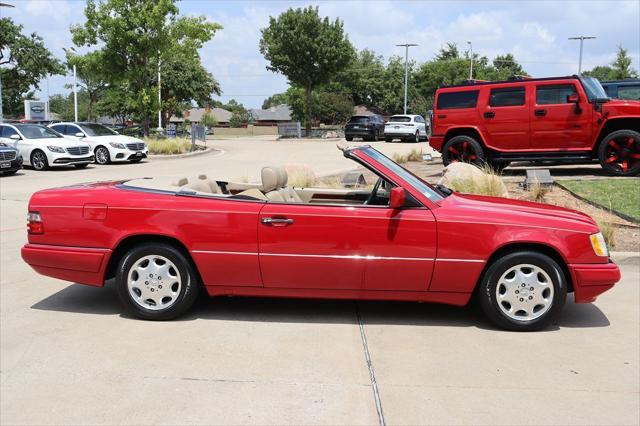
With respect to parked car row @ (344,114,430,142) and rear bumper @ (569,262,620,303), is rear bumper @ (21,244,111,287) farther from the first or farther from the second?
parked car row @ (344,114,430,142)

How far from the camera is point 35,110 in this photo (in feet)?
137

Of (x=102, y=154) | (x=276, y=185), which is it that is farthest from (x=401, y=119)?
(x=276, y=185)

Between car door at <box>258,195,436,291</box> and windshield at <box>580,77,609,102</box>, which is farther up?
windshield at <box>580,77,609,102</box>

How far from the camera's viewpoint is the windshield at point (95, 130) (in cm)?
2264

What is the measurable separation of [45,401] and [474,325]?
3.26 m

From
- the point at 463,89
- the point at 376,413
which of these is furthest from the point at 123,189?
the point at 463,89

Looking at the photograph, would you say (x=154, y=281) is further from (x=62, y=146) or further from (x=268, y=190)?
(x=62, y=146)

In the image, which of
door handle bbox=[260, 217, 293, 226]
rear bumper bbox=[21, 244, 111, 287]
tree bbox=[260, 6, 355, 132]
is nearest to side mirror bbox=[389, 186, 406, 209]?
door handle bbox=[260, 217, 293, 226]

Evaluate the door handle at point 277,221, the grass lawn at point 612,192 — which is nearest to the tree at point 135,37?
the grass lawn at point 612,192

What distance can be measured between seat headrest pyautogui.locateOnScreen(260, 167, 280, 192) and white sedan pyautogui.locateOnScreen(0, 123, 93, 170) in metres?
15.7

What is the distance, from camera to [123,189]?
5293 mm

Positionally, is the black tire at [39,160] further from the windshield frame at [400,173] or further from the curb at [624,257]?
the curb at [624,257]

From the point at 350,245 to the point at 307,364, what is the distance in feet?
3.35

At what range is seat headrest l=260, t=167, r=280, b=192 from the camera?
221 inches
